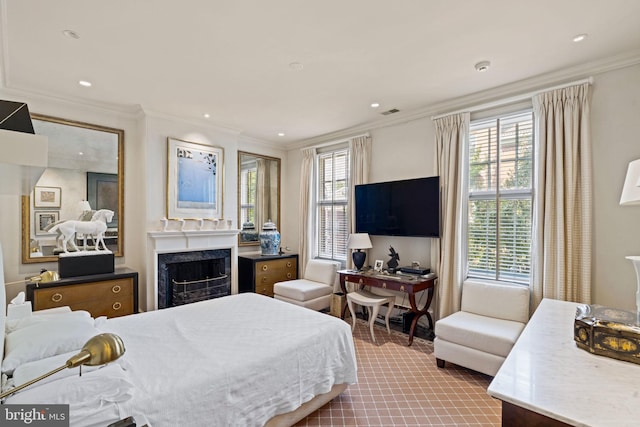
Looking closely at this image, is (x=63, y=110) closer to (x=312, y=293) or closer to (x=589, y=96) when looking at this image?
(x=312, y=293)

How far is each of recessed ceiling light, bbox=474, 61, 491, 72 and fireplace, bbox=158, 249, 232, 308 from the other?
3905 millimetres

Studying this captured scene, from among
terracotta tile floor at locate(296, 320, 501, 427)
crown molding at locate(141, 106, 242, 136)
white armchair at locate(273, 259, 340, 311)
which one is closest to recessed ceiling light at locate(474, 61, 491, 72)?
terracotta tile floor at locate(296, 320, 501, 427)

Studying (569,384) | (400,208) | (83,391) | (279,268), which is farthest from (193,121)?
(569,384)

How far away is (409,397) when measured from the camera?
2.42 meters

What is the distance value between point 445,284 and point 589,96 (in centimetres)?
225

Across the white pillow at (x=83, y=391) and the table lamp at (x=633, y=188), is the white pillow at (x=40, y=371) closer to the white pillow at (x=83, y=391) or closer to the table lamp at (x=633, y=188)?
the white pillow at (x=83, y=391)

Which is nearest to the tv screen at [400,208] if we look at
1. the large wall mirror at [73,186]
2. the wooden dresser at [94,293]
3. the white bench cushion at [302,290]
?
the white bench cushion at [302,290]

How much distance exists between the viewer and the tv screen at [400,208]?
11.9 ft

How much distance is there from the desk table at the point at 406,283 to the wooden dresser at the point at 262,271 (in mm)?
1442

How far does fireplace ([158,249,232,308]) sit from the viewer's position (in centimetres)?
396

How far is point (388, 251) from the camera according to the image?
424cm

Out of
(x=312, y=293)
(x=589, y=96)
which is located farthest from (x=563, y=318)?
(x=312, y=293)

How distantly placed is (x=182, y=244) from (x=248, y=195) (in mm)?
1500

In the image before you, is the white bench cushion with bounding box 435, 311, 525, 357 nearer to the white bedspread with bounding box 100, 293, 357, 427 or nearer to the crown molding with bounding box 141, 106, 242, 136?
the white bedspread with bounding box 100, 293, 357, 427
